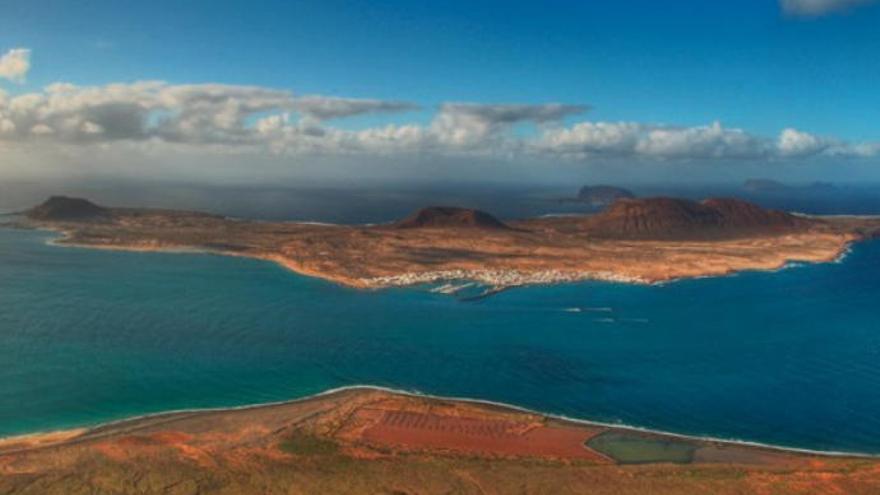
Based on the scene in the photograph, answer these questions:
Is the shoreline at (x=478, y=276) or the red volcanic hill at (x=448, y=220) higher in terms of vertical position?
the red volcanic hill at (x=448, y=220)

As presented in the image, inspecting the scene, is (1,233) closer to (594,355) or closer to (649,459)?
(594,355)

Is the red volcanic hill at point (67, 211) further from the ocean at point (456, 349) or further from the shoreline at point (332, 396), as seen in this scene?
the shoreline at point (332, 396)

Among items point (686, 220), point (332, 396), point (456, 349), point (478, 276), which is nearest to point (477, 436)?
point (332, 396)

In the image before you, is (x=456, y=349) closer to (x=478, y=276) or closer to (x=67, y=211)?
(x=478, y=276)

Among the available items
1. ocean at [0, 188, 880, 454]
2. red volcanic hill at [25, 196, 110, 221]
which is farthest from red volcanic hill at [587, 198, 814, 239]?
red volcanic hill at [25, 196, 110, 221]

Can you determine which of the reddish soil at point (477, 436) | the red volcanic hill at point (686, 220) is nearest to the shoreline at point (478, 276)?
the red volcanic hill at point (686, 220)
